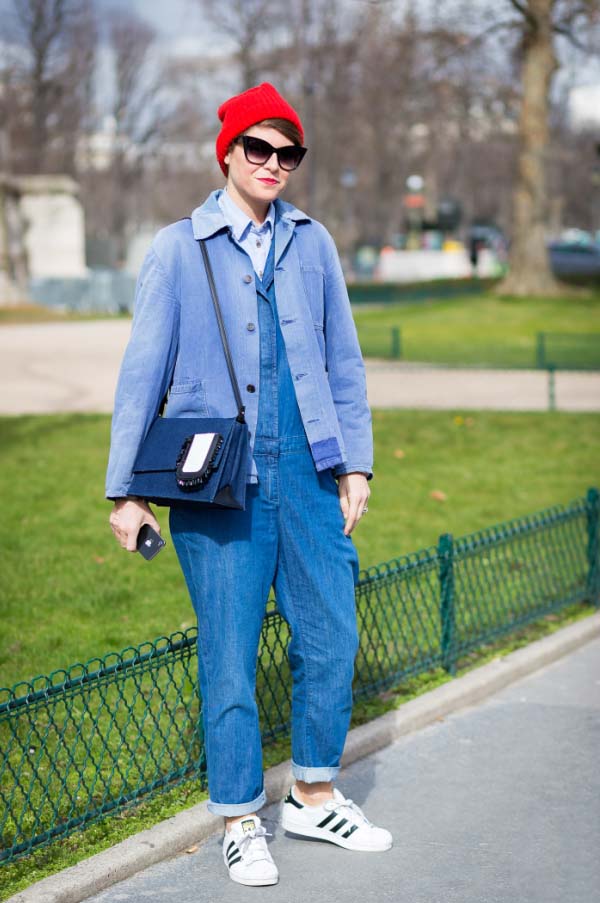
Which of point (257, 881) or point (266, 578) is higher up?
point (266, 578)

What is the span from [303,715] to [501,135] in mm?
53474

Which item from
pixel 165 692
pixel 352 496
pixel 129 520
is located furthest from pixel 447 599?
pixel 129 520

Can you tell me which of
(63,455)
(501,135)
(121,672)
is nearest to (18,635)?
(121,672)

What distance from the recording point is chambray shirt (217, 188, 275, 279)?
3.76m

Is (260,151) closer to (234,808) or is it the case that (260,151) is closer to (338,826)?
(234,808)

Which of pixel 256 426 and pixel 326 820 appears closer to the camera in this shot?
pixel 256 426

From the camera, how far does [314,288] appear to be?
3.82 meters

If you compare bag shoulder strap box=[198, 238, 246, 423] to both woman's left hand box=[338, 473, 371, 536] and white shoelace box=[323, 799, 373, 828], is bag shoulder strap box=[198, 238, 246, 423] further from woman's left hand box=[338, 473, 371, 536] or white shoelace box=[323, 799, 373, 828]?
white shoelace box=[323, 799, 373, 828]

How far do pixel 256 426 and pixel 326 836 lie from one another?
4.23ft

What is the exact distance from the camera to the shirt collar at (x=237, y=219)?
12.3 feet

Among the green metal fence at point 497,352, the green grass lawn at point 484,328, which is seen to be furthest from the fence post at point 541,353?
the green grass lawn at point 484,328

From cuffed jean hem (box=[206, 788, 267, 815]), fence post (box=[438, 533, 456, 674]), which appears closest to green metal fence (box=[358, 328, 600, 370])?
fence post (box=[438, 533, 456, 674])

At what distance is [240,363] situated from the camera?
3682 millimetres

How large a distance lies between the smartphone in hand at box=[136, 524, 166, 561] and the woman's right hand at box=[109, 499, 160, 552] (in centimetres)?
1
